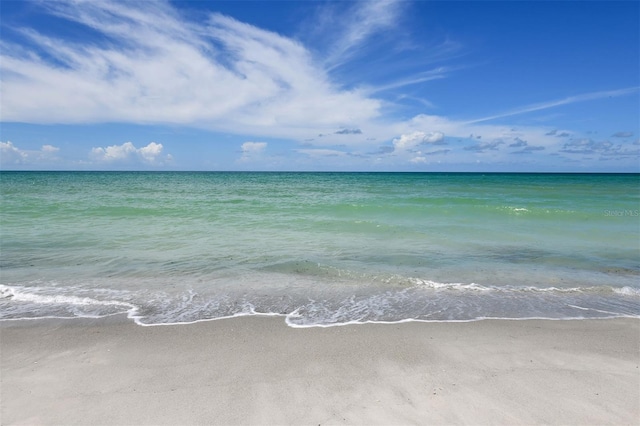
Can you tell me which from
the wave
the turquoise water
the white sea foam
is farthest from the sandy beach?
the white sea foam

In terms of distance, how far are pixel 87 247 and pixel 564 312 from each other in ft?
38.2

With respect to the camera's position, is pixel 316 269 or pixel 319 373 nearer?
pixel 319 373

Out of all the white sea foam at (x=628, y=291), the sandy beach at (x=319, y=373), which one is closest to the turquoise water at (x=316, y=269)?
the white sea foam at (x=628, y=291)

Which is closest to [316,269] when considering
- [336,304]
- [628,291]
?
[336,304]

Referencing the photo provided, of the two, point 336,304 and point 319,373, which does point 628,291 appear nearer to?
point 336,304

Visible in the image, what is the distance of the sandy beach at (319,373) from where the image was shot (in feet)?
11.5

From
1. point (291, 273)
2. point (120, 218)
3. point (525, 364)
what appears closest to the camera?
point (525, 364)

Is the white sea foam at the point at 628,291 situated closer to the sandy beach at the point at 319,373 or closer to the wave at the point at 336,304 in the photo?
the wave at the point at 336,304

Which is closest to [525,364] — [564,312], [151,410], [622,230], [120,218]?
[564,312]

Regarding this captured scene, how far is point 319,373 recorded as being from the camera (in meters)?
4.22

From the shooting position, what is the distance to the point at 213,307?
6.41m

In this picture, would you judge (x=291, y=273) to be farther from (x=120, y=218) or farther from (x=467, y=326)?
(x=120, y=218)

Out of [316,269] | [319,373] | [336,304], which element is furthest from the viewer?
[316,269]

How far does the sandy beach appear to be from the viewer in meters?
3.51
